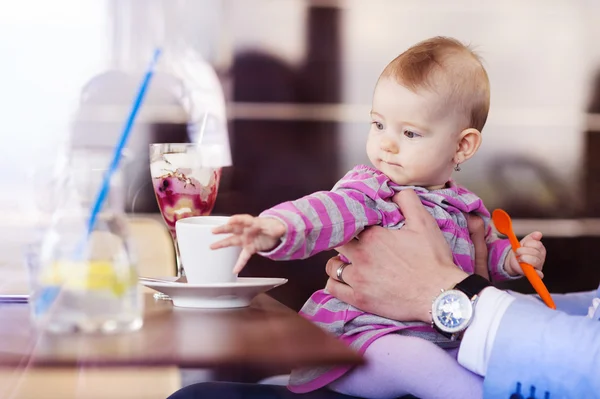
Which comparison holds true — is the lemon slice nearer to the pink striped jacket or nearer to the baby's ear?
the pink striped jacket

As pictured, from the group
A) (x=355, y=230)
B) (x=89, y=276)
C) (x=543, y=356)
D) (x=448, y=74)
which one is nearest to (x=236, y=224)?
(x=89, y=276)

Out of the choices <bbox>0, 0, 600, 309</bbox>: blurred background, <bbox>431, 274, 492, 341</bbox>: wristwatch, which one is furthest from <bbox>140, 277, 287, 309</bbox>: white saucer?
<bbox>0, 0, 600, 309</bbox>: blurred background

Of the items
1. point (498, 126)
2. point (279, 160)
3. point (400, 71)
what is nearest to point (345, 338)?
point (400, 71)

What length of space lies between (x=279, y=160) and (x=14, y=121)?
3.74ft

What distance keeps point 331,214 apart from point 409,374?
25 cm

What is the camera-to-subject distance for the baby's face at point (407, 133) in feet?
4.55

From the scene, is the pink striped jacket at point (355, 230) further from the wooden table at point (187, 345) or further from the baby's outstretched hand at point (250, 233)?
the wooden table at point (187, 345)

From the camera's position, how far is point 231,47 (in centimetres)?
324

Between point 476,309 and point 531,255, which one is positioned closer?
point 476,309

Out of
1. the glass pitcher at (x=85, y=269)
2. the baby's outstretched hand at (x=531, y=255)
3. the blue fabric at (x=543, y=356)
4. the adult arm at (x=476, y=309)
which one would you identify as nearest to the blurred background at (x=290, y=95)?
the baby's outstretched hand at (x=531, y=255)

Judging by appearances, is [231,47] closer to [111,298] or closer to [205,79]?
[205,79]

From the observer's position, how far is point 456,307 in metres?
1.19

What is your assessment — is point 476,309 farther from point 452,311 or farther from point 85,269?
point 85,269

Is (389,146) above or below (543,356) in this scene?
above
